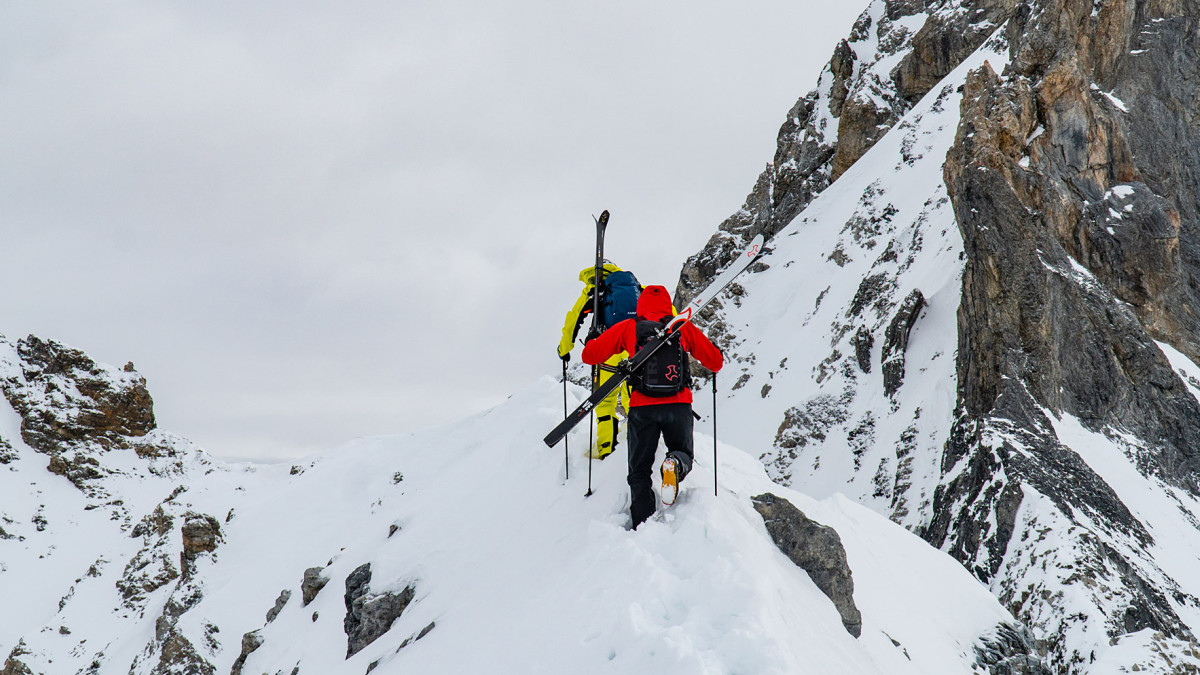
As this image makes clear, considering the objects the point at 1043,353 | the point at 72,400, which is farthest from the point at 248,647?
the point at 72,400

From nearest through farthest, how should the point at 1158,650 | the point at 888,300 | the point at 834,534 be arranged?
the point at 834,534 < the point at 1158,650 < the point at 888,300

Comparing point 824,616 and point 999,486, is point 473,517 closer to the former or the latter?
point 824,616

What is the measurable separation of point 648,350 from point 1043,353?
1800 centimetres

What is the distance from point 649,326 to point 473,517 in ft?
17.4

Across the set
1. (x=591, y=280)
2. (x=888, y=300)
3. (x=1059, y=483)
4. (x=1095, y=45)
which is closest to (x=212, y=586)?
(x=591, y=280)

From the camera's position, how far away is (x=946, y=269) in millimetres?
32188

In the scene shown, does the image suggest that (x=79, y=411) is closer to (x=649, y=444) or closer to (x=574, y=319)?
(x=574, y=319)

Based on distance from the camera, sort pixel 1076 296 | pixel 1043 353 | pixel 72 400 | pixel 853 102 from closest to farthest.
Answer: pixel 1043 353
pixel 1076 296
pixel 72 400
pixel 853 102

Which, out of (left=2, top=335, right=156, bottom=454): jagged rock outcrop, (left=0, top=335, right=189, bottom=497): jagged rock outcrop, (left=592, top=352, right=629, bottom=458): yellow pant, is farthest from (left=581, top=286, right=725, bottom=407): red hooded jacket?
(left=2, top=335, right=156, bottom=454): jagged rock outcrop

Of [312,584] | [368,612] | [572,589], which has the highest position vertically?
[572,589]

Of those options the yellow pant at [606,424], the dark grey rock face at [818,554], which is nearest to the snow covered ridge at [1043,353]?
the dark grey rock face at [818,554]

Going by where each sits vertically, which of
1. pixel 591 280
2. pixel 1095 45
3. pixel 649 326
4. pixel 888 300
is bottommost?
pixel 649 326

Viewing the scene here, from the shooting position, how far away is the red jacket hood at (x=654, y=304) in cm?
748

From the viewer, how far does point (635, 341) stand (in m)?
7.34
